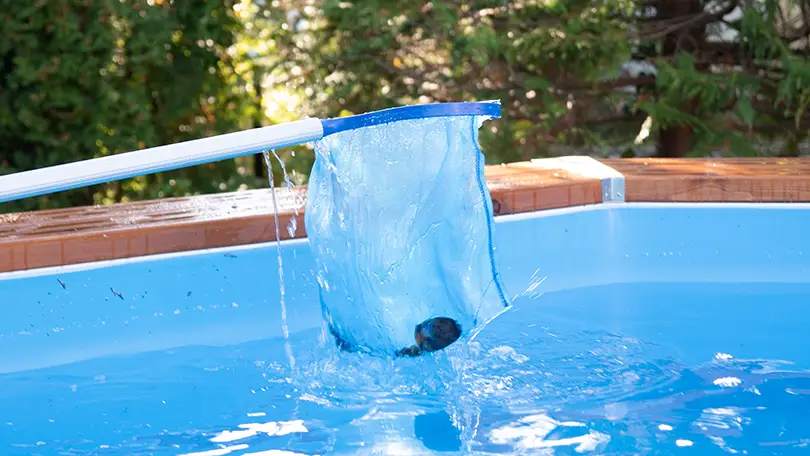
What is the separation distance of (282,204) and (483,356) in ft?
2.87

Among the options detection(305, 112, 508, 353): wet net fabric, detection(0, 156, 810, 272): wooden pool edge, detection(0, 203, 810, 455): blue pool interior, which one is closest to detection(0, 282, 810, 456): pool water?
detection(0, 203, 810, 455): blue pool interior

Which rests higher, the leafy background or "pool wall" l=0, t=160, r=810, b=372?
the leafy background

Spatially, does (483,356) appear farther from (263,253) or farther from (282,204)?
(282,204)

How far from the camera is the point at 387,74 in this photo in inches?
228

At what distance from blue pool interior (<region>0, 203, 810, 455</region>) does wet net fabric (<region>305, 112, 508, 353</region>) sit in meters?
0.23

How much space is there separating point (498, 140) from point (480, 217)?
9.51 feet

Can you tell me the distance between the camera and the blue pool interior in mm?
2422

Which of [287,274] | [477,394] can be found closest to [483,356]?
[477,394]

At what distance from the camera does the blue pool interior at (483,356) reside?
2422 mm

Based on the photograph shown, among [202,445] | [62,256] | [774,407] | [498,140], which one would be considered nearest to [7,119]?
[62,256]

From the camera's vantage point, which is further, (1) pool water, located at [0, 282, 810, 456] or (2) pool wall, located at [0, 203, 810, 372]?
(2) pool wall, located at [0, 203, 810, 372]

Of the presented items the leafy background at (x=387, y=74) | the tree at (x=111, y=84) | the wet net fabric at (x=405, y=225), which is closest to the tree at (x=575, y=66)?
the leafy background at (x=387, y=74)

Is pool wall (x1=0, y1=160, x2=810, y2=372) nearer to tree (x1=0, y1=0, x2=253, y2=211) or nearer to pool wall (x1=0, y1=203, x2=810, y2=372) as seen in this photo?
pool wall (x1=0, y1=203, x2=810, y2=372)

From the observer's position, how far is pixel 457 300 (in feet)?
8.43
